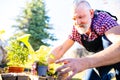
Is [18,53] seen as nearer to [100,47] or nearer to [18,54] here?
[18,54]

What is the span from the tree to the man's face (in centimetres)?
1731

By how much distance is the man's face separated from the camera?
8.09ft

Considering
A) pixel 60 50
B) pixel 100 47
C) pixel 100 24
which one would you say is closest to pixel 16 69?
pixel 60 50

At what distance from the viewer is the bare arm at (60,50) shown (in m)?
2.67

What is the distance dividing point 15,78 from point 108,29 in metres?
0.96

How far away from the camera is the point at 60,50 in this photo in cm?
278

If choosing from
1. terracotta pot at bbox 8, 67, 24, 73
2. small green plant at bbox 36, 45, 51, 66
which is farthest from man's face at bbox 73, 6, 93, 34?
terracotta pot at bbox 8, 67, 24, 73

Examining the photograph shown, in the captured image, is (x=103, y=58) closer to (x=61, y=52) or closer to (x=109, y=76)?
(x=61, y=52)

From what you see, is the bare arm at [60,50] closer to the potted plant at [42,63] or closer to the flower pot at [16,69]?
the potted plant at [42,63]

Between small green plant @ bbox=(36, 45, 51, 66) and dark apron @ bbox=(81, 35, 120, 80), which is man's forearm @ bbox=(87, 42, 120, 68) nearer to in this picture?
dark apron @ bbox=(81, 35, 120, 80)

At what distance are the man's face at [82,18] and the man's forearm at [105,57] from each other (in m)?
0.97

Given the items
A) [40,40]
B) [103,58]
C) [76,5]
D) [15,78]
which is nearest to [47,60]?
[15,78]

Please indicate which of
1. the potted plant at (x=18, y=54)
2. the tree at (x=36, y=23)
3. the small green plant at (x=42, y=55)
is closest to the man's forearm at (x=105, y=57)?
the small green plant at (x=42, y=55)

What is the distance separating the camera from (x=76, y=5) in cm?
248
